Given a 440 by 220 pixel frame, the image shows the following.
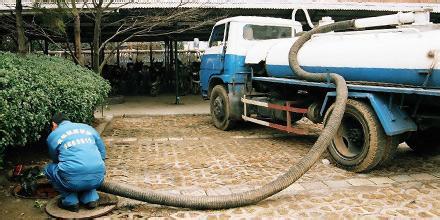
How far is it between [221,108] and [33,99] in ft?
16.9

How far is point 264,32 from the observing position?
9570 millimetres

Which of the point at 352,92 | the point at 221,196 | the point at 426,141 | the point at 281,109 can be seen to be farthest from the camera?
the point at 281,109

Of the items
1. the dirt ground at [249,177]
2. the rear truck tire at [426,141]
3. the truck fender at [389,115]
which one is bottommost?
the dirt ground at [249,177]

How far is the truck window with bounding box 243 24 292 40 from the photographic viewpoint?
9336mm

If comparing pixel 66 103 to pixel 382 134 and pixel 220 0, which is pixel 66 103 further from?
pixel 220 0

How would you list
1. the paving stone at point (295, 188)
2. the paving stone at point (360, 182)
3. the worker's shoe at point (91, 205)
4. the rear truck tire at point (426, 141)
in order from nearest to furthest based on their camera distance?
the worker's shoe at point (91, 205)
the paving stone at point (295, 188)
the paving stone at point (360, 182)
the rear truck tire at point (426, 141)

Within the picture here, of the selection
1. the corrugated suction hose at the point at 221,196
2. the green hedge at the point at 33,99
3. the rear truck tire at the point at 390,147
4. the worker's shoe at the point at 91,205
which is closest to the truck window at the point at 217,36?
the green hedge at the point at 33,99

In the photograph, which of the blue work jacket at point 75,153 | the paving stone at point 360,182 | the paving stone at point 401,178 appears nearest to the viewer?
the blue work jacket at point 75,153

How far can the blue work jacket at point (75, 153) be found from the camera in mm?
4320

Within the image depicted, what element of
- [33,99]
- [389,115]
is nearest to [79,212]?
[33,99]

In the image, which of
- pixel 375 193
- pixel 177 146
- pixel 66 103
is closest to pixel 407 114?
pixel 375 193

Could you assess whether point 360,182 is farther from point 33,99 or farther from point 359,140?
point 33,99

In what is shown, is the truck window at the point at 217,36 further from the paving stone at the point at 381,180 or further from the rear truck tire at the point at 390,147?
the paving stone at the point at 381,180

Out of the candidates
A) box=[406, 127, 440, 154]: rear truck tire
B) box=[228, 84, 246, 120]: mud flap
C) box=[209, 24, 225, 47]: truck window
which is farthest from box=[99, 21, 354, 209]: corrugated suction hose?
box=[209, 24, 225, 47]: truck window
